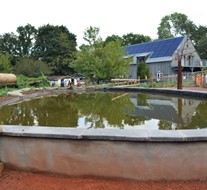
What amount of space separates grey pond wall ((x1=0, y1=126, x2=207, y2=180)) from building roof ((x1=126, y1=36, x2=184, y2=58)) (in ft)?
116

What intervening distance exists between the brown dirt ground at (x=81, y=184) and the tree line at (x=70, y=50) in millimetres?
22566

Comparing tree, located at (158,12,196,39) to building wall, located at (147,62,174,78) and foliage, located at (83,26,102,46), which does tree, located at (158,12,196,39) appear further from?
foliage, located at (83,26,102,46)

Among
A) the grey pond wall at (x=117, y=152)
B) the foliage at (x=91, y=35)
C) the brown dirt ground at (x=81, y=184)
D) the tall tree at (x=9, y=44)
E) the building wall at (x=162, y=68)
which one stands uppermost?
the tall tree at (x=9, y=44)

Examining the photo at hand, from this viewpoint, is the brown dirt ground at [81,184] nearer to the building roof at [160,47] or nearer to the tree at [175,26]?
the building roof at [160,47]

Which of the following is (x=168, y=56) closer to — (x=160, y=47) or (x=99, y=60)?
(x=160, y=47)

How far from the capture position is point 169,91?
14.5m

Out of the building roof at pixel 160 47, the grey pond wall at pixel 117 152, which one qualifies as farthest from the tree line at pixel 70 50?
the grey pond wall at pixel 117 152

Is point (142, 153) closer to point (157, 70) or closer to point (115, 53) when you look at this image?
point (115, 53)

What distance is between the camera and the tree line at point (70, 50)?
2622 cm

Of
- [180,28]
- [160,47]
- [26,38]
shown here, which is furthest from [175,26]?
[26,38]

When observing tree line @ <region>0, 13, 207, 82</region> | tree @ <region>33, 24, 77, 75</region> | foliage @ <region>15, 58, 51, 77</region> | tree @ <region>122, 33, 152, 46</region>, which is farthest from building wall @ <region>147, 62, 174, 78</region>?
tree @ <region>122, 33, 152, 46</region>

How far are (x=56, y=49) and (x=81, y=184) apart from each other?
43.9 metres

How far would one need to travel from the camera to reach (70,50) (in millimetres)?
45844

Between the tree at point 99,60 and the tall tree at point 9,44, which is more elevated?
the tall tree at point 9,44
